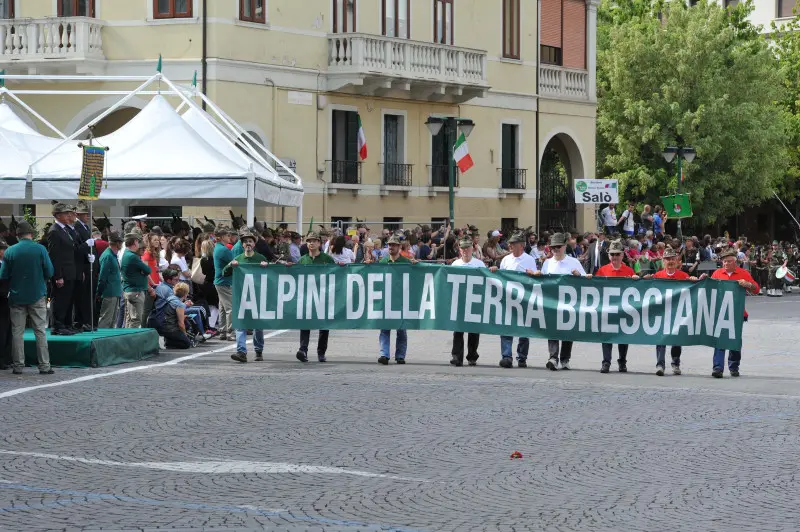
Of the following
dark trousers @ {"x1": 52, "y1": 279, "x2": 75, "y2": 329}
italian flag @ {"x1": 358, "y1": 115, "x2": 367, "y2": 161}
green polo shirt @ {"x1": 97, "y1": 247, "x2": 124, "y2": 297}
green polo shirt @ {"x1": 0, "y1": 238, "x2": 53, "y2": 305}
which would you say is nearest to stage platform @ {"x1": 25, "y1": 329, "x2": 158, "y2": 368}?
dark trousers @ {"x1": 52, "y1": 279, "x2": 75, "y2": 329}

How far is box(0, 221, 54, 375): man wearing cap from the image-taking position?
58.5 feet

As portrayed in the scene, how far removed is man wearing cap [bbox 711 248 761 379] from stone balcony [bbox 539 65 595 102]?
27664 millimetres

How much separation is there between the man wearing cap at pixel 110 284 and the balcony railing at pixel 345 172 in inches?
705

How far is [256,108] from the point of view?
3662cm

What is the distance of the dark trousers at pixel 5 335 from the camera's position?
722 inches

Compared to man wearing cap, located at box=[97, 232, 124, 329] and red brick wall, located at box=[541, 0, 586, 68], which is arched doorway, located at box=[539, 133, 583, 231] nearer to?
red brick wall, located at box=[541, 0, 586, 68]

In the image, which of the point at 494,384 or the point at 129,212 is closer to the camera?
the point at 494,384

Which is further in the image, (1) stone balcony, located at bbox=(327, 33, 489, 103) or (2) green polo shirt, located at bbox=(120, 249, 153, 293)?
(1) stone balcony, located at bbox=(327, 33, 489, 103)

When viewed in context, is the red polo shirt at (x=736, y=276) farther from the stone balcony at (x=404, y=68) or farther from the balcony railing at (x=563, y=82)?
the balcony railing at (x=563, y=82)

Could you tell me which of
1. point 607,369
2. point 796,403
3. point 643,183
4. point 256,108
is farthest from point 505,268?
point 643,183

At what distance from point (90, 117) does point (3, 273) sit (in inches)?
753

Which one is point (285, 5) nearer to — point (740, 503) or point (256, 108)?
point (256, 108)

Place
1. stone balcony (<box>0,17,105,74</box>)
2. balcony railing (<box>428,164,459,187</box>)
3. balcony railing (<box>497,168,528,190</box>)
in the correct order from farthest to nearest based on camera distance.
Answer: balcony railing (<box>497,168,528,190</box>), balcony railing (<box>428,164,459,187</box>), stone balcony (<box>0,17,105,74</box>)

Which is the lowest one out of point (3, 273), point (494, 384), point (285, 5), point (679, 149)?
point (494, 384)
